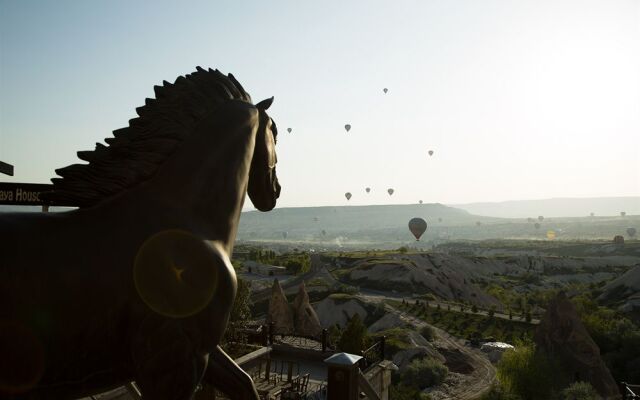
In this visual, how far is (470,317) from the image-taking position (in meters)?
63.2

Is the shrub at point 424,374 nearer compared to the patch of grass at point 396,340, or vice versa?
the shrub at point 424,374

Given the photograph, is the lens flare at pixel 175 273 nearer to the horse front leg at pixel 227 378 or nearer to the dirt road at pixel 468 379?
the horse front leg at pixel 227 378

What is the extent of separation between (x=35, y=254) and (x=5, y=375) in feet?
2.52

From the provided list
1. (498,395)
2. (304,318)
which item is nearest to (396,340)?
(304,318)

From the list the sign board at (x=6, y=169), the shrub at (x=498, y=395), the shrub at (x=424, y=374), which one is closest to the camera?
the sign board at (x=6, y=169)

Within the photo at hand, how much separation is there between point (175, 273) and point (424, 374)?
37.8 m

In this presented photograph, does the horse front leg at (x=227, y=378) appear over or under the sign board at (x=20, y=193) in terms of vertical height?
under

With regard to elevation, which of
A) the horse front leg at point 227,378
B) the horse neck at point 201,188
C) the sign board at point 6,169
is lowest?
the horse front leg at point 227,378

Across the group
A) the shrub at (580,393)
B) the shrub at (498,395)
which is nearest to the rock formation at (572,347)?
the shrub at (580,393)

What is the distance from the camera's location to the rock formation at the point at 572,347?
35.2m

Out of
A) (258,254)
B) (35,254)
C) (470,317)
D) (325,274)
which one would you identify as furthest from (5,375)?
(258,254)

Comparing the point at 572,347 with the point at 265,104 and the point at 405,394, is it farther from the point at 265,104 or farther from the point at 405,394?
the point at 265,104

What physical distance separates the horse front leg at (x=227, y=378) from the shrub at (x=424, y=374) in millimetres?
35193

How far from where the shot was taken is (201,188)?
396 centimetres
